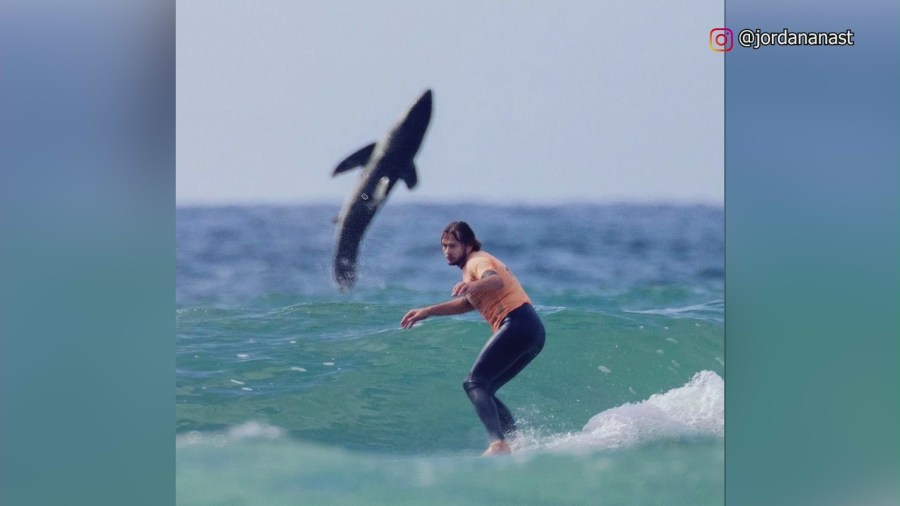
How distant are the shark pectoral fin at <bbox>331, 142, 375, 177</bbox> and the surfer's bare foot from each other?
7.07ft

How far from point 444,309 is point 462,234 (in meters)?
0.54

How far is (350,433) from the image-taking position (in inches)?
288

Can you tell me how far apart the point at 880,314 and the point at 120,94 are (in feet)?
18.3

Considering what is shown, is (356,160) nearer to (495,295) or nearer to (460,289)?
(460,289)

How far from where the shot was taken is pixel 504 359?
7.29 m

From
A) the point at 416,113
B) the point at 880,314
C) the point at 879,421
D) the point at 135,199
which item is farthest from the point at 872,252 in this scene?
the point at 135,199

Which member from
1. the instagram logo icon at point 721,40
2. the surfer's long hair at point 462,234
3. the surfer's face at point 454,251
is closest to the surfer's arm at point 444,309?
the surfer's face at point 454,251

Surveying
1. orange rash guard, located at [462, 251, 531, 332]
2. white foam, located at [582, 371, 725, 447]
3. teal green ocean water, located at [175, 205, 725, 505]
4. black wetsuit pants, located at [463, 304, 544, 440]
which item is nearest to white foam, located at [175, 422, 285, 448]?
teal green ocean water, located at [175, 205, 725, 505]

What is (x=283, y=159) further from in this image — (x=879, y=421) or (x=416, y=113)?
(x=879, y=421)

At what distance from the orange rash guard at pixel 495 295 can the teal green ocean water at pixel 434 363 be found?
0.30 feet

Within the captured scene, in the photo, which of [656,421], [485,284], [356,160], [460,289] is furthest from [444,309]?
[656,421]

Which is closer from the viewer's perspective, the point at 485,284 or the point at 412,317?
the point at 485,284

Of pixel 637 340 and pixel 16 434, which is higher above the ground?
pixel 637 340

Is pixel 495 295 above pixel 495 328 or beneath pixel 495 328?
above
